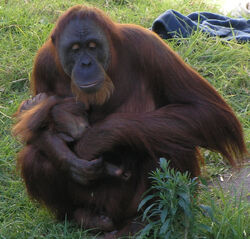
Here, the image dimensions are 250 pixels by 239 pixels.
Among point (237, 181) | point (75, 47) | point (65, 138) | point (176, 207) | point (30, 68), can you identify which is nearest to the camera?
point (176, 207)

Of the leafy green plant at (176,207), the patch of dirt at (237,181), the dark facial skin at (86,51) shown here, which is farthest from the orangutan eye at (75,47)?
the patch of dirt at (237,181)

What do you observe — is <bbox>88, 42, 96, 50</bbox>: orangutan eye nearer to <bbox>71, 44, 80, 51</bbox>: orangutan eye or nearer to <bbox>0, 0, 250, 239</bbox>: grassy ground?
<bbox>71, 44, 80, 51</bbox>: orangutan eye

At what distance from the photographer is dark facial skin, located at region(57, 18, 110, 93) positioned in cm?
252

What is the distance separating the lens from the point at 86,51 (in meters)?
2.55

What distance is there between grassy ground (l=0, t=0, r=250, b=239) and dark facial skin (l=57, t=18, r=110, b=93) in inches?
30.2

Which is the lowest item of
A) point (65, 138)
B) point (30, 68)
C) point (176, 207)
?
point (30, 68)

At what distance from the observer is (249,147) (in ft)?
11.1

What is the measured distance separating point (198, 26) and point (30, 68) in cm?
139

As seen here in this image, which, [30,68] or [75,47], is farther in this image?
[30,68]

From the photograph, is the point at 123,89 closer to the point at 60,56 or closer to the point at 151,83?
the point at 151,83

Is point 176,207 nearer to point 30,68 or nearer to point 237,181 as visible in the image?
point 237,181

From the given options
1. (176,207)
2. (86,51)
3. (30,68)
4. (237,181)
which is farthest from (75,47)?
(30,68)

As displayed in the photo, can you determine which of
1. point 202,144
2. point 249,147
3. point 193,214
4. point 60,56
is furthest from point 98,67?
point 249,147

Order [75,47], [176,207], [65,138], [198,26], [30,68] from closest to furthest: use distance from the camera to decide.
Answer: [176,207] < [75,47] < [65,138] < [30,68] < [198,26]
